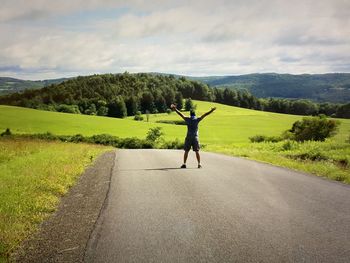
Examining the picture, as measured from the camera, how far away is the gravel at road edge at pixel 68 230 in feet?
21.4

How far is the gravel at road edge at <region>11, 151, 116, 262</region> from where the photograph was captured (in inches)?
257

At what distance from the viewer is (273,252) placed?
20.5 ft

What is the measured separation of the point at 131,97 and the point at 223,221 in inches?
4949

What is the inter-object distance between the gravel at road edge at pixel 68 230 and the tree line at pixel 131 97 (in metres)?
113

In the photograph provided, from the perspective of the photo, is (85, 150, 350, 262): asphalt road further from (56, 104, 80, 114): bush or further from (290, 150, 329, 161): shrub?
(56, 104, 80, 114): bush

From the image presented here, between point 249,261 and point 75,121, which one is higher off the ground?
point 249,261

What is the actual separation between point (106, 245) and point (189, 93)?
168769mm

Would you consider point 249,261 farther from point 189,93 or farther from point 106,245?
point 189,93

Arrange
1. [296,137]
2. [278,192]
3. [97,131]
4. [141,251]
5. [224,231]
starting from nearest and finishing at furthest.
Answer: [141,251] → [224,231] → [278,192] → [296,137] → [97,131]

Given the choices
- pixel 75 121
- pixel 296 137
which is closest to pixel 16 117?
pixel 75 121

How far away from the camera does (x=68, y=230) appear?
308 inches

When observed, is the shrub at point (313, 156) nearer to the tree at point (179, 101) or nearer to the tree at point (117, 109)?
the tree at point (117, 109)

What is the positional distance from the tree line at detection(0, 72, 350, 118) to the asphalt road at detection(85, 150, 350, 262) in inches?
4458

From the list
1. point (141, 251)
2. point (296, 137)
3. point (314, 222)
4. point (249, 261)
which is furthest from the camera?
point (296, 137)
